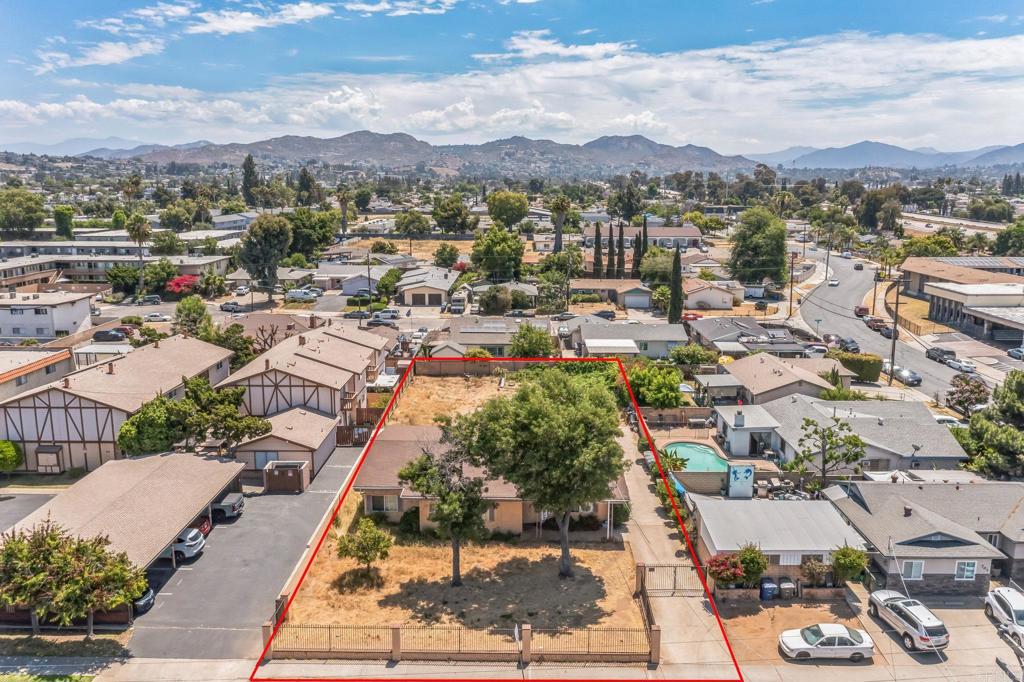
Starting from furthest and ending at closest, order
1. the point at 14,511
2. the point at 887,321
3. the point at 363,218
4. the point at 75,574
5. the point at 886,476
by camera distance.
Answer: the point at 363,218
the point at 887,321
the point at 886,476
the point at 14,511
the point at 75,574

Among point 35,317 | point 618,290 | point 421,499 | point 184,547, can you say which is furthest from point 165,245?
point 421,499

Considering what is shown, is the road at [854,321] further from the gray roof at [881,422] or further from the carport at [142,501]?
the carport at [142,501]

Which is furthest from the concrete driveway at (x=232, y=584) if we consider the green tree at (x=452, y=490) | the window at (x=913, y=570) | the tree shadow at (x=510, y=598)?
the window at (x=913, y=570)

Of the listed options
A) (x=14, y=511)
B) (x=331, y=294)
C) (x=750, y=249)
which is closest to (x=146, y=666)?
(x=14, y=511)

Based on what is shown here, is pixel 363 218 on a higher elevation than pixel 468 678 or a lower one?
higher

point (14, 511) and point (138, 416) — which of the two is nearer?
point (14, 511)

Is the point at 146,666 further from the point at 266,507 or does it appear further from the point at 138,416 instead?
the point at 138,416
